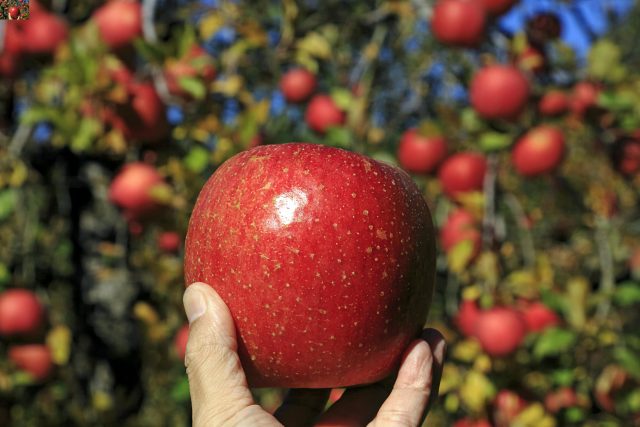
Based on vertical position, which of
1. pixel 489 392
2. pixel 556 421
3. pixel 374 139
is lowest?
pixel 556 421

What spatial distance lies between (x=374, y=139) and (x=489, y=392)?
0.79m

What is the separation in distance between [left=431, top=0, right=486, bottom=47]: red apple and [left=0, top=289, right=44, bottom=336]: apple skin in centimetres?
125

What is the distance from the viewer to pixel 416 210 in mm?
872

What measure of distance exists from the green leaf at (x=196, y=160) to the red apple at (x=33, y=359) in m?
0.66

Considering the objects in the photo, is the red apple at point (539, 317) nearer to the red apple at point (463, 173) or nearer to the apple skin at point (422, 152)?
the red apple at point (463, 173)

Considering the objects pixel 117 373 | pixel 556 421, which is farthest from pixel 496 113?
pixel 117 373

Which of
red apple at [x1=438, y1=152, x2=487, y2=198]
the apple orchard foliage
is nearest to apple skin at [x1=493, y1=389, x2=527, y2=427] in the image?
the apple orchard foliage

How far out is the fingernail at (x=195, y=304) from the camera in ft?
2.68

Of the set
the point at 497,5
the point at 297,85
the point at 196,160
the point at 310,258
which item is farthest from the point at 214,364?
the point at 297,85

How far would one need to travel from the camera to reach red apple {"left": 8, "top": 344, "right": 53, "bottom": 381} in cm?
182

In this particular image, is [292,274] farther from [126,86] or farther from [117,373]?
[117,373]

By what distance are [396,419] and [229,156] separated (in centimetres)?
89

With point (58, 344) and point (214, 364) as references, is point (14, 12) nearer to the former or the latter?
point (58, 344)

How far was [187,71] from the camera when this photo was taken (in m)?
1.65
